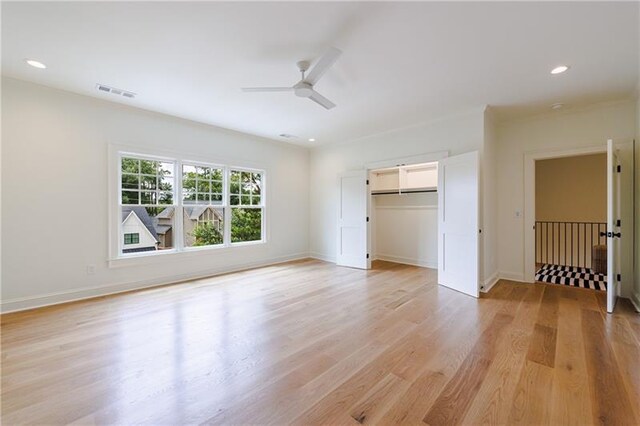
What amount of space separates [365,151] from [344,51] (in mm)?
3128

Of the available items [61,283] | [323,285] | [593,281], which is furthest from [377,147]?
[61,283]

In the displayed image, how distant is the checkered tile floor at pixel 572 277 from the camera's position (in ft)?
14.5

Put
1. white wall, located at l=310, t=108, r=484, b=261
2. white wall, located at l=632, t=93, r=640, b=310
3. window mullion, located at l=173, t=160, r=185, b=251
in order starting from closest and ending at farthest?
white wall, located at l=632, t=93, r=640, b=310 < white wall, located at l=310, t=108, r=484, b=261 < window mullion, located at l=173, t=160, r=185, b=251

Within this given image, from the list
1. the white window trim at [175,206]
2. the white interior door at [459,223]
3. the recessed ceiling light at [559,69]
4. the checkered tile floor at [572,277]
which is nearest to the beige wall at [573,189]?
the checkered tile floor at [572,277]

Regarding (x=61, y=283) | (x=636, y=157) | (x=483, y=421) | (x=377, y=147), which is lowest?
(x=483, y=421)

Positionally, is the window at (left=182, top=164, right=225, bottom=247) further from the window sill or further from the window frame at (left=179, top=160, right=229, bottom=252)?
the window sill

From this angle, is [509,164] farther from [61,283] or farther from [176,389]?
[61,283]

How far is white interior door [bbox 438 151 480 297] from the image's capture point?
3793 millimetres

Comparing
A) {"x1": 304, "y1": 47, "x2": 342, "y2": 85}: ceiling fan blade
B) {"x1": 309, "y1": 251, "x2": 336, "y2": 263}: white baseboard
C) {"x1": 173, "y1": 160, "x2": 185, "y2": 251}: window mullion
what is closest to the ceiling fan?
{"x1": 304, "y1": 47, "x2": 342, "y2": 85}: ceiling fan blade

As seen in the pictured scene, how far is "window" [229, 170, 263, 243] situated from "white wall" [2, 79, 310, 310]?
3.14 ft

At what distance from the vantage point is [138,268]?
13.7 ft

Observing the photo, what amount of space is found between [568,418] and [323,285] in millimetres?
3097

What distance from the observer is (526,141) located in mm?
4441

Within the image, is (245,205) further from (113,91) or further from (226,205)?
(113,91)
